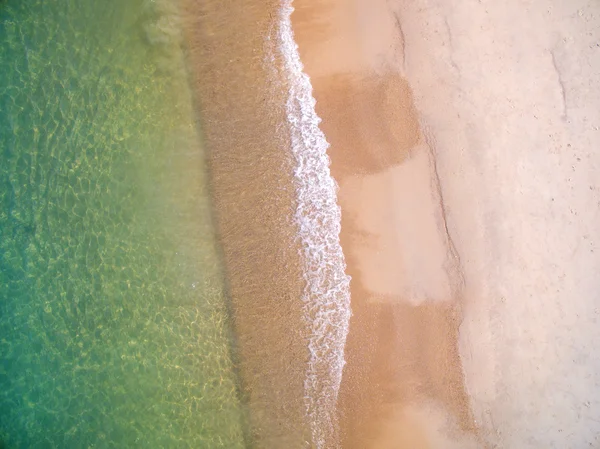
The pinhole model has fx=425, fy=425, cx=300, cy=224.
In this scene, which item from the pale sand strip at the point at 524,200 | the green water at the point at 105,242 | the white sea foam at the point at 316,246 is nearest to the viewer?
the pale sand strip at the point at 524,200

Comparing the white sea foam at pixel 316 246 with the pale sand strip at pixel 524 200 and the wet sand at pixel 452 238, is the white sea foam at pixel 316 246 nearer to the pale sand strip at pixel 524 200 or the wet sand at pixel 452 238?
the wet sand at pixel 452 238

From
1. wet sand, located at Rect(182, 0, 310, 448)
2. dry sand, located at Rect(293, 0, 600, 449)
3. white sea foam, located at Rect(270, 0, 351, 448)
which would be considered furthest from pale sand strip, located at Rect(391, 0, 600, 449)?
wet sand, located at Rect(182, 0, 310, 448)

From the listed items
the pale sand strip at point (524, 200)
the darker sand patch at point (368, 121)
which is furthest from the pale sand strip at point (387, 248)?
the pale sand strip at point (524, 200)

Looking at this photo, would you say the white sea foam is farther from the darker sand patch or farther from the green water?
the green water

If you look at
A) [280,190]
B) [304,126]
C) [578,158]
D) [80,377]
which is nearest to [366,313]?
[280,190]

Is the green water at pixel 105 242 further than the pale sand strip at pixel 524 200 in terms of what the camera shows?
Yes

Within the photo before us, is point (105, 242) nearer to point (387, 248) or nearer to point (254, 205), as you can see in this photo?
point (254, 205)
